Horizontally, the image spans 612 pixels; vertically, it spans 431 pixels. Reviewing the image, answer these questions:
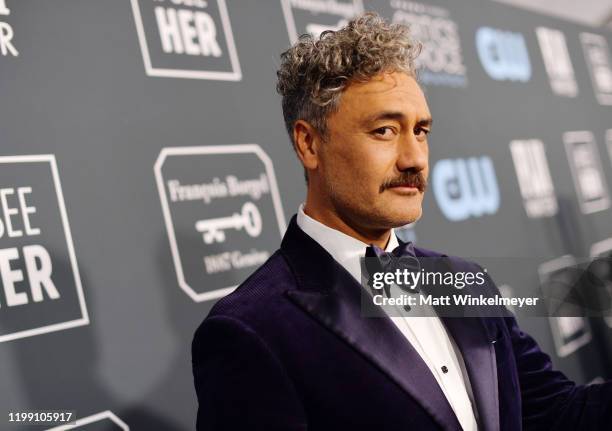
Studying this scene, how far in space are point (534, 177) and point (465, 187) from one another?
0.52m

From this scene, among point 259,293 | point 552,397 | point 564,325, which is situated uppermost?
point 259,293

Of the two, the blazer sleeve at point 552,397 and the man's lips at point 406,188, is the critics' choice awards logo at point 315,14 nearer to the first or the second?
the man's lips at point 406,188

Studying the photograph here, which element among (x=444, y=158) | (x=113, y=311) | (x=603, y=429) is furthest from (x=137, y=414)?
(x=444, y=158)

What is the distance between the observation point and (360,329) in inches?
44.8

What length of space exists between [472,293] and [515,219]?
5.51ft

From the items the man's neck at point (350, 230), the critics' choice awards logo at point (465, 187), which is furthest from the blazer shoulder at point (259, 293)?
the critics' choice awards logo at point (465, 187)

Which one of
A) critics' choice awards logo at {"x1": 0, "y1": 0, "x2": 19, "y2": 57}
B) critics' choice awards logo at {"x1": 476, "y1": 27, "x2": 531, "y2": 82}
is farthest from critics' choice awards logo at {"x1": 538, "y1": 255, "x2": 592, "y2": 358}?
critics' choice awards logo at {"x1": 0, "y1": 0, "x2": 19, "y2": 57}

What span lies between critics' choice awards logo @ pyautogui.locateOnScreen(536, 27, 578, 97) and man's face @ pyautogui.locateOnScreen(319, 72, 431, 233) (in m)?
2.45

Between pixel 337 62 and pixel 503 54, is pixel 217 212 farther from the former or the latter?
pixel 503 54

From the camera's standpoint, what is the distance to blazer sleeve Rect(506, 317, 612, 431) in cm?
130

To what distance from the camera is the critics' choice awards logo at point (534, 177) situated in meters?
3.03

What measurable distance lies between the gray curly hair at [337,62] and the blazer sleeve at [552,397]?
55cm

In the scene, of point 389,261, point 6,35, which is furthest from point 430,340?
point 6,35

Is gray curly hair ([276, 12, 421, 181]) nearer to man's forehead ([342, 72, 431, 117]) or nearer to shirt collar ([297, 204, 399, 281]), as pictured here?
man's forehead ([342, 72, 431, 117])
